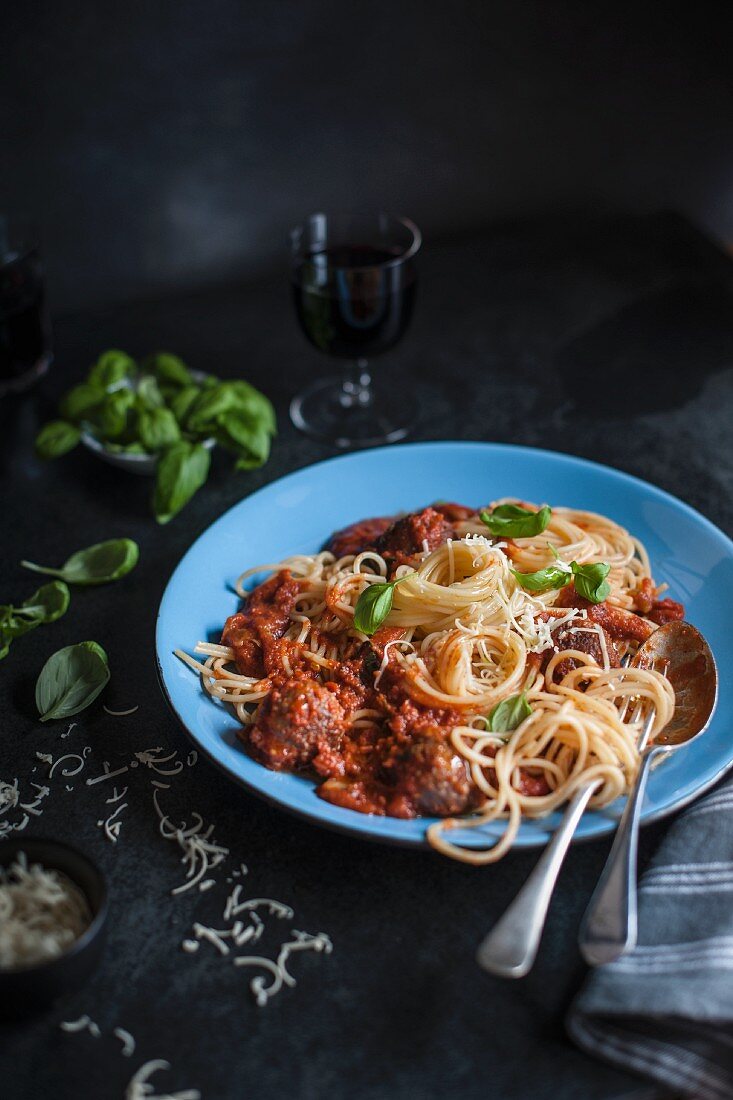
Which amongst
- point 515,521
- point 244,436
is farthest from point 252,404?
point 515,521


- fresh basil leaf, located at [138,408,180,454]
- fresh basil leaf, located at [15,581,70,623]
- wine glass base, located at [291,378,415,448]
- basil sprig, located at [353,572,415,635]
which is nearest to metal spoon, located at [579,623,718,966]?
basil sprig, located at [353,572,415,635]

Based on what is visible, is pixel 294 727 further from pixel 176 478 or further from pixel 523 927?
pixel 176 478

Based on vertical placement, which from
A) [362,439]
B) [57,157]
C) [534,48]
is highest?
[534,48]

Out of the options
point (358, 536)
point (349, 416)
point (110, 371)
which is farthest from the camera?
point (349, 416)

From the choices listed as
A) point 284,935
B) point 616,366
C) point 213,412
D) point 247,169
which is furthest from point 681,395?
point 284,935

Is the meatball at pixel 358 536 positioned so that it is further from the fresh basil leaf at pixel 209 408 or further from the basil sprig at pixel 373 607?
the fresh basil leaf at pixel 209 408

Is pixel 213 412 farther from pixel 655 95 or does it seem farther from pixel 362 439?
pixel 655 95

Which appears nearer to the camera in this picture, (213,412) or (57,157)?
(213,412)

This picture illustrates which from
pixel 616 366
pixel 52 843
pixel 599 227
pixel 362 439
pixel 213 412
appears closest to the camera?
pixel 52 843
